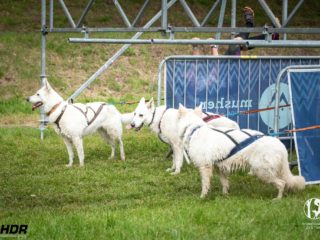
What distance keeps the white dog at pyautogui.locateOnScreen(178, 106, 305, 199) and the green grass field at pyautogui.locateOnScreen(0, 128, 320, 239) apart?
265mm

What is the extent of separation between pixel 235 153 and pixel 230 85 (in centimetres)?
406

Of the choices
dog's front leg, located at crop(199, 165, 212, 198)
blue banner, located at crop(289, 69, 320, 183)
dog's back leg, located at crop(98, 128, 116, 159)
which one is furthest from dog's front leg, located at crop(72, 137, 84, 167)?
blue banner, located at crop(289, 69, 320, 183)

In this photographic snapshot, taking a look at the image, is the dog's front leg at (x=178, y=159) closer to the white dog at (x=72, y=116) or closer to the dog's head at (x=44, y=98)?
the white dog at (x=72, y=116)

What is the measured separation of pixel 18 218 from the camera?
8.72 m

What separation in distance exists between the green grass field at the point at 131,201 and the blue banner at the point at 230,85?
1.33 metres

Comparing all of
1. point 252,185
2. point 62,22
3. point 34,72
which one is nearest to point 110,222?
point 252,185

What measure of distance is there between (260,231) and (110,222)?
1606 mm

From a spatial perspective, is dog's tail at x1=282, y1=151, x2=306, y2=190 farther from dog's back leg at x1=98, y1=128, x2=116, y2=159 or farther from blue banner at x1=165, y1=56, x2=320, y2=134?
dog's back leg at x1=98, y1=128, x2=116, y2=159

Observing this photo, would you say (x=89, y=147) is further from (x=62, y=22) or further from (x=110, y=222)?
(x=62, y=22)

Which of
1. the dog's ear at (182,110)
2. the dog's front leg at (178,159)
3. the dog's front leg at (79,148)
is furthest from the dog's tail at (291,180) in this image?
the dog's front leg at (79,148)

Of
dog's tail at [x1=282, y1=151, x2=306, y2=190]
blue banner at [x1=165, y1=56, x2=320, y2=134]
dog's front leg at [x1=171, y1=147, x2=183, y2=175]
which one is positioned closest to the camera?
dog's tail at [x1=282, y1=151, x2=306, y2=190]

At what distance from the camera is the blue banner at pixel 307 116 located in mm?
10586

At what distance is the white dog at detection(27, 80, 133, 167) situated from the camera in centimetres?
1323

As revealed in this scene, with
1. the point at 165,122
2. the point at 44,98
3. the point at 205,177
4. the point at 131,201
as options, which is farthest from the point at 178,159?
the point at 44,98
